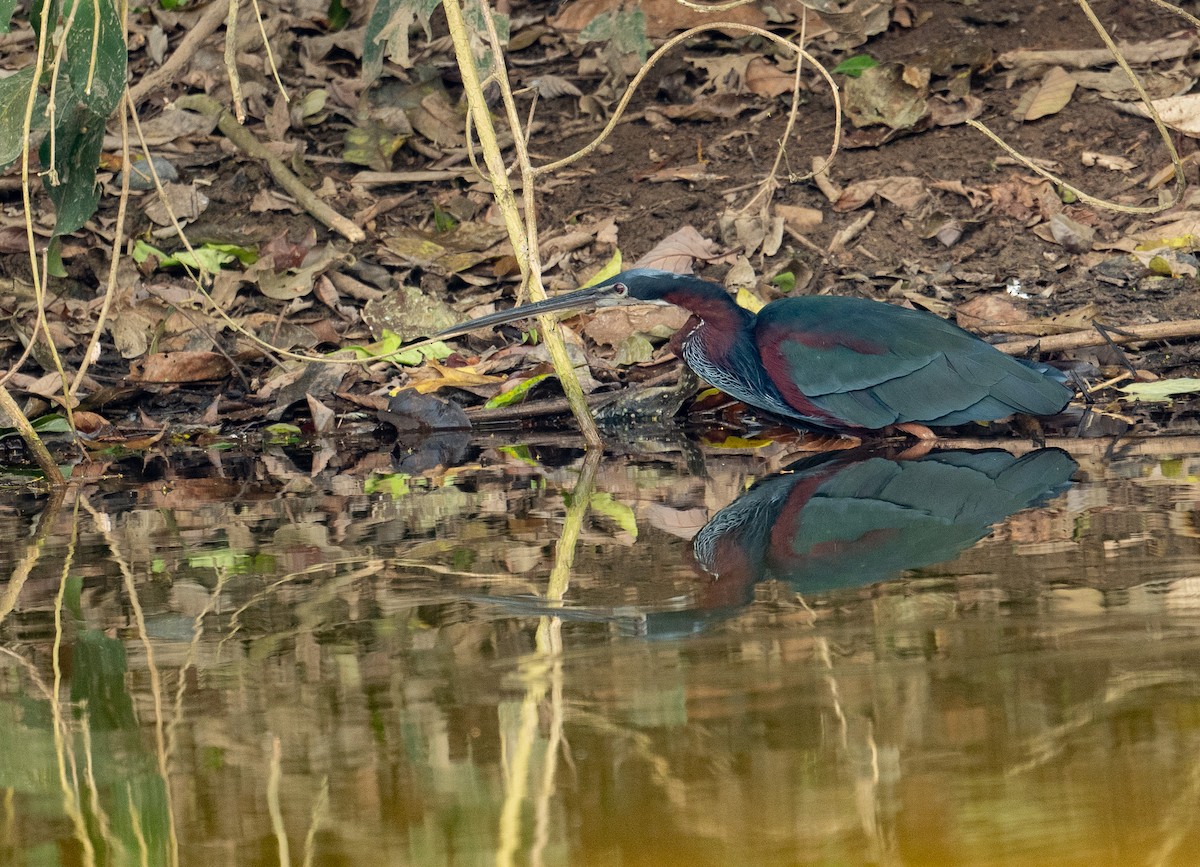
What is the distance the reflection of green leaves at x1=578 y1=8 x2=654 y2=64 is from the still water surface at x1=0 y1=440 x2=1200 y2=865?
338 cm

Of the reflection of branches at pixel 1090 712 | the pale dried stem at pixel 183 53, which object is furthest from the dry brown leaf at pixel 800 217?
the reflection of branches at pixel 1090 712

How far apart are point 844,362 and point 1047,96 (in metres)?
3.11

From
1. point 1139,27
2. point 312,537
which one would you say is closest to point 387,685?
point 312,537

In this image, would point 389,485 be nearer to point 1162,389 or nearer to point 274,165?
point 1162,389

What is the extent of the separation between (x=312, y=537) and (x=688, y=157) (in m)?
4.28

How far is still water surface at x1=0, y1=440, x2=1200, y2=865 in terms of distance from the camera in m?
1.44

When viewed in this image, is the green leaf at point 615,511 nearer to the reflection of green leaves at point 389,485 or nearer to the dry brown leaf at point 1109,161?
the reflection of green leaves at point 389,485

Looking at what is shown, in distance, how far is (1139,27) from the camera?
24.1 feet

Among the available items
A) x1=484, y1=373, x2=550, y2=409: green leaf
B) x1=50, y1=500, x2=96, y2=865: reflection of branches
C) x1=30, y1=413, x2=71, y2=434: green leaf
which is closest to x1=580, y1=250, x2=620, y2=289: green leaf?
x1=484, y1=373, x2=550, y2=409: green leaf

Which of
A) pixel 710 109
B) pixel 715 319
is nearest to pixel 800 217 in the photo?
pixel 710 109

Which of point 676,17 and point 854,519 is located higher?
point 676,17

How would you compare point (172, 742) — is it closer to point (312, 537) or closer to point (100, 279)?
point (312, 537)

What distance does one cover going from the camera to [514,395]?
5191mm

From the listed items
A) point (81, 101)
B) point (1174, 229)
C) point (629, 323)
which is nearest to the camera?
point (81, 101)
